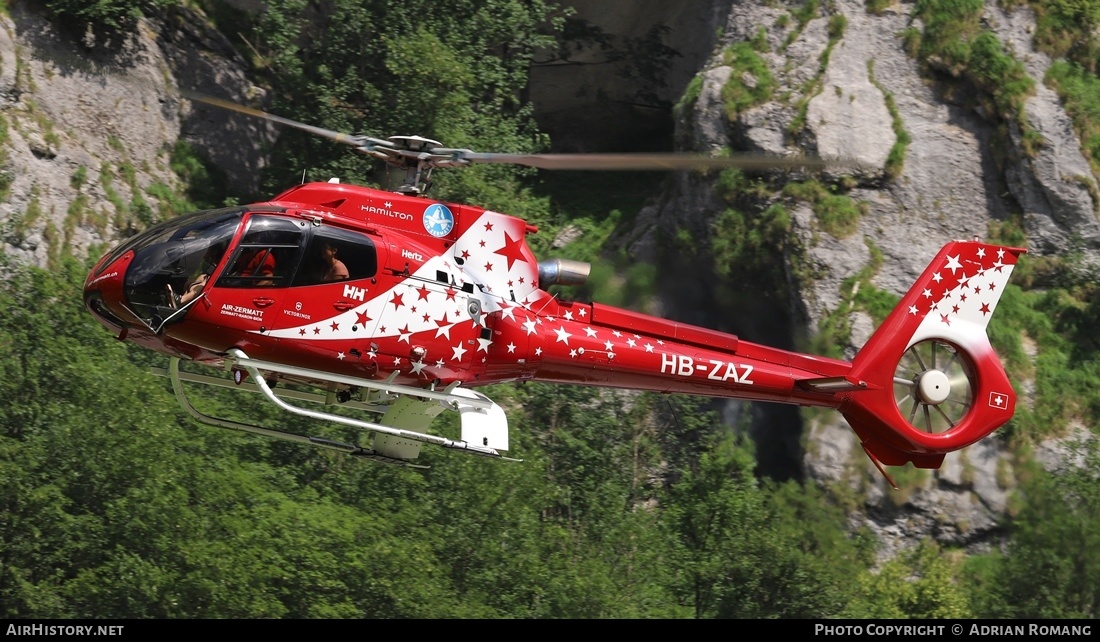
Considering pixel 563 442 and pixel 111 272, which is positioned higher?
pixel 111 272

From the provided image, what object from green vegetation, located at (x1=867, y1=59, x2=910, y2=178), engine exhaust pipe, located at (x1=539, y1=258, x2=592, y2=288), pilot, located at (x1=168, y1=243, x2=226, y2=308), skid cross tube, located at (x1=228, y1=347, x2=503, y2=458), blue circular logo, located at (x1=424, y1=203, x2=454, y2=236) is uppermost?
blue circular logo, located at (x1=424, y1=203, x2=454, y2=236)

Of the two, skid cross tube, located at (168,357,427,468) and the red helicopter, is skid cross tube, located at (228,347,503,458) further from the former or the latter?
skid cross tube, located at (168,357,427,468)

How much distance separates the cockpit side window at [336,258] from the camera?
12984 millimetres

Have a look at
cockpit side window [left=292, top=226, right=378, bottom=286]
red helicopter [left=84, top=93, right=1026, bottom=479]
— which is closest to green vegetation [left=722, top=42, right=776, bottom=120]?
red helicopter [left=84, top=93, right=1026, bottom=479]

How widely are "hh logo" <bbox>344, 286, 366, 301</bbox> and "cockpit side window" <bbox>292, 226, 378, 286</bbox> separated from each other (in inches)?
3.8

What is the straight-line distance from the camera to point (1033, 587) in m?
23.9

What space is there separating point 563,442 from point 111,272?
16.5 m

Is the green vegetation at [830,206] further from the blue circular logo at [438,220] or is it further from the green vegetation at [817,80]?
the blue circular logo at [438,220]

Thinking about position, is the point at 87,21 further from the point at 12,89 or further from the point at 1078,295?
the point at 1078,295

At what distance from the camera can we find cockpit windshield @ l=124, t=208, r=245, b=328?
12531 mm

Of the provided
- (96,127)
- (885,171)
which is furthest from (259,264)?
(885,171)
